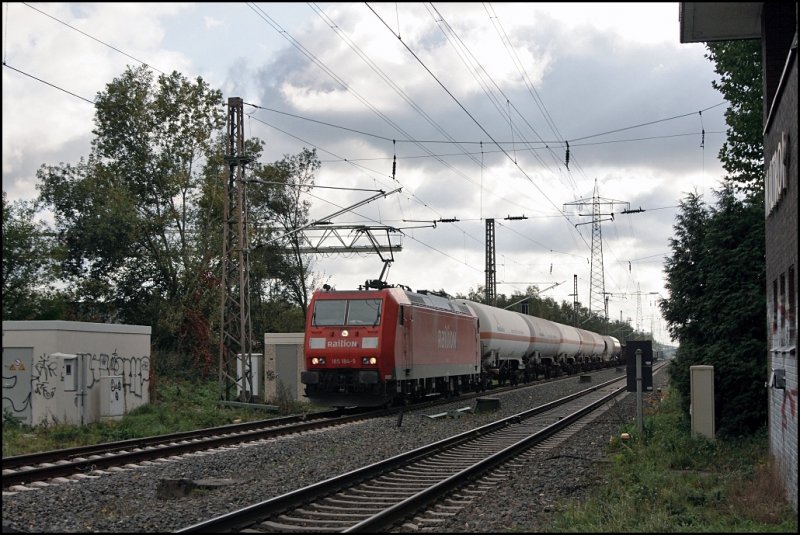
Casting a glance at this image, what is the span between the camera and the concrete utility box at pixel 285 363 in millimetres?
26062

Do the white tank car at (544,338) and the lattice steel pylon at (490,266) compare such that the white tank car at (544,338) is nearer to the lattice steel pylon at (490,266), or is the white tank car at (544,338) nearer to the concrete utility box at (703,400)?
the lattice steel pylon at (490,266)

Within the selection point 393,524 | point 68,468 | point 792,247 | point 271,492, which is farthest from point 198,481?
point 792,247

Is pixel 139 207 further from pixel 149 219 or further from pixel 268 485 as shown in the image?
pixel 268 485

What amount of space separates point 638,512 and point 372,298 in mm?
13751

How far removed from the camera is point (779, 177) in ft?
35.4

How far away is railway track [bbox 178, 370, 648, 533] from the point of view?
888cm

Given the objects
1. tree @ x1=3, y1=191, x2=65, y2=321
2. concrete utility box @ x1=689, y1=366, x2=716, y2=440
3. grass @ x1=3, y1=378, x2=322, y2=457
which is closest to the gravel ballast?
concrete utility box @ x1=689, y1=366, x2=716, y2=440

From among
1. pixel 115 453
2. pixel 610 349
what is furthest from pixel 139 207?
pixel 610 349

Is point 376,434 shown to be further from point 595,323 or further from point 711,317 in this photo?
point 595,323

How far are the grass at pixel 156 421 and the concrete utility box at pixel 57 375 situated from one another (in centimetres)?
39

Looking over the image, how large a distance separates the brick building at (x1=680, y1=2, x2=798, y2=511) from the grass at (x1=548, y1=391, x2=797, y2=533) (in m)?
0.35

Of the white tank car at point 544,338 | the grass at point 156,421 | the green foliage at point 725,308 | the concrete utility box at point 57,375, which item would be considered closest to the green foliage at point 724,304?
the green foliage at point 725,308

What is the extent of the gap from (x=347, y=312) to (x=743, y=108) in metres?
12.1

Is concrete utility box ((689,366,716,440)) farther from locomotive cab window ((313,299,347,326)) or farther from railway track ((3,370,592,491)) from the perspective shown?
locomotive cab window ((313,299,347,326))
